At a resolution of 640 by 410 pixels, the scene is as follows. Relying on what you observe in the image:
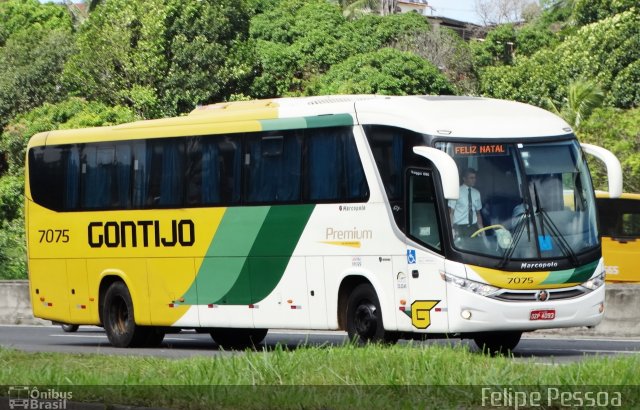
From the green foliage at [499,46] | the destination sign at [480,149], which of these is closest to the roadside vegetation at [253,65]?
the green foliage at [499,46]

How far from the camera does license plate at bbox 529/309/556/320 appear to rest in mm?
16953

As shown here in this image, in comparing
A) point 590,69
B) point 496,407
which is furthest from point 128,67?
point 496,407

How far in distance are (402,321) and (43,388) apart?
20.8 feet

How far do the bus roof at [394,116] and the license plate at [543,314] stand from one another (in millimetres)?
2289

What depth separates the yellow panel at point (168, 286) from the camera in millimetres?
21328

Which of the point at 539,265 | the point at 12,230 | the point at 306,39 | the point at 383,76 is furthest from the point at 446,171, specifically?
the point at 306,39

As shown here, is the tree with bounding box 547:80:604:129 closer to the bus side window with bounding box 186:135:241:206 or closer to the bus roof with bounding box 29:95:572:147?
the bus roof with bounding box 29:95:572:147

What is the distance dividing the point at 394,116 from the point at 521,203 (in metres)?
2.12

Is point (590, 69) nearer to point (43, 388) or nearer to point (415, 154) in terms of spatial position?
point (415, 154)

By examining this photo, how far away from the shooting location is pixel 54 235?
23.7 meters

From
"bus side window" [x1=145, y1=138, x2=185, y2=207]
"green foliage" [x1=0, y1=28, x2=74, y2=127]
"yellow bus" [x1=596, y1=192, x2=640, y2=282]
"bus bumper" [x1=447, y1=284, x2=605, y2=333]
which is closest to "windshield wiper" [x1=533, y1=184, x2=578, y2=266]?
"bus bumper" [x1=447, y1=284, x2=605, y2=333]

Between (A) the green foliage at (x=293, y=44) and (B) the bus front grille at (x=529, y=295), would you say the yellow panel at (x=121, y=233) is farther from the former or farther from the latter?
(A) the green foliage at (x=293, y=44)

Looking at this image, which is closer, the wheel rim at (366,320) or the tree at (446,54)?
the wheel rim at (366,320)

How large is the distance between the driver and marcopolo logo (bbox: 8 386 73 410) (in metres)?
6.53
